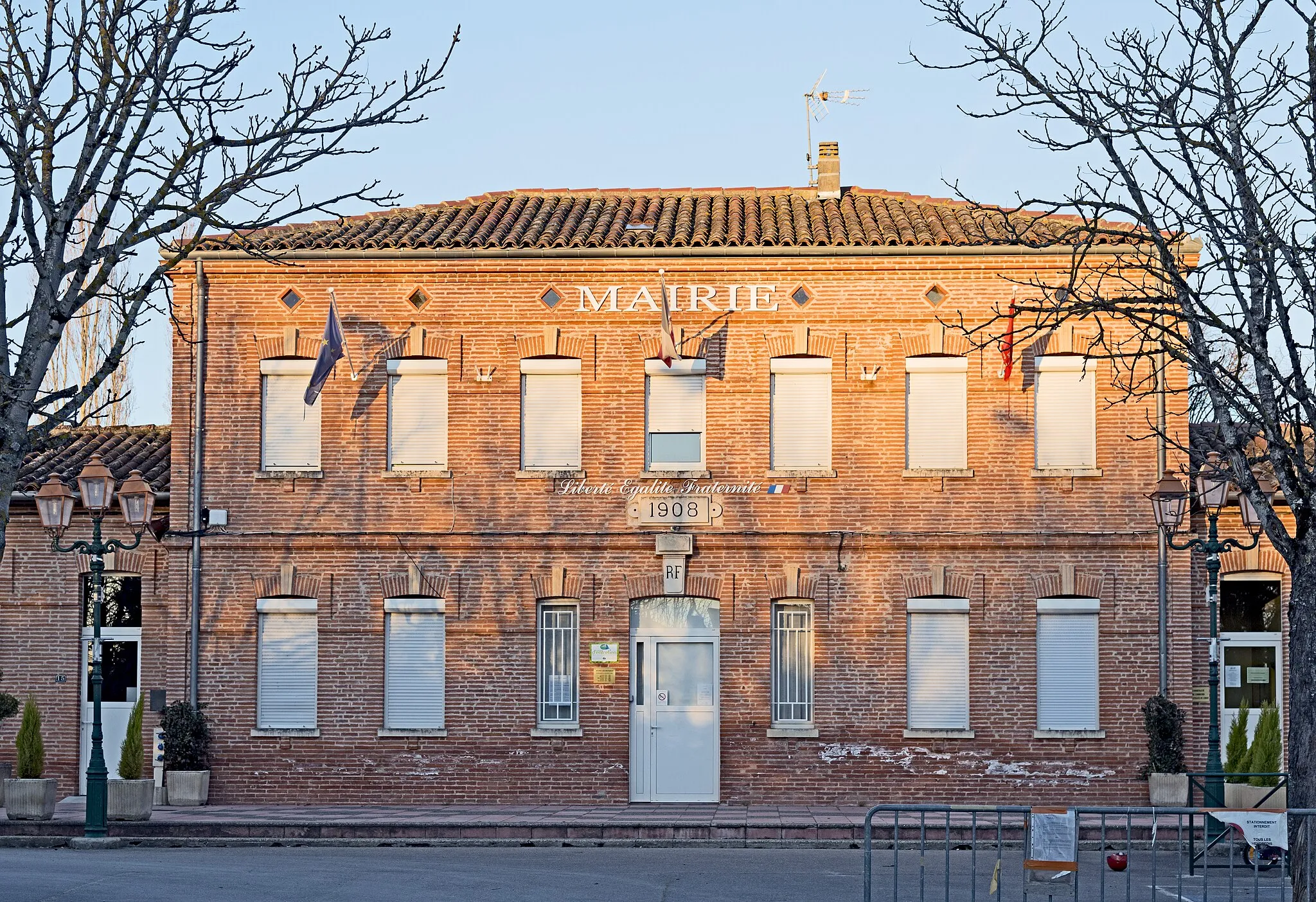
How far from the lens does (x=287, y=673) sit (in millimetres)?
23406

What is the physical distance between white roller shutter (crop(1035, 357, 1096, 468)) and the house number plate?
15.1ft

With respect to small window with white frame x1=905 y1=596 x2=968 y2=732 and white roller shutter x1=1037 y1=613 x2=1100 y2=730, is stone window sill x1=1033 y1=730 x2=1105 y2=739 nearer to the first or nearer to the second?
white roller shutter x1=1037 y1=613 x2=1100 y2=730

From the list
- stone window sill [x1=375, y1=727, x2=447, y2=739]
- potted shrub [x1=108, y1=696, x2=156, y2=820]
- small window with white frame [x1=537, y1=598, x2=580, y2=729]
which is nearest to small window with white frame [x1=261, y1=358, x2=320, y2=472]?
stone window sill [x1=375, y1=727, x2=447, y2=739]

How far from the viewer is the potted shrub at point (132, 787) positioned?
2083 cm

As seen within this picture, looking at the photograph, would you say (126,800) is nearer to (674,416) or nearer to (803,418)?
(674,416)

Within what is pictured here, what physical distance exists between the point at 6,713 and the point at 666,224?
11498mm

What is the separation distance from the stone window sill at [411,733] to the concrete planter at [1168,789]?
9.59m

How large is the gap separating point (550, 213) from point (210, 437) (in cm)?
616

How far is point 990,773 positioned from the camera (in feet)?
74.7

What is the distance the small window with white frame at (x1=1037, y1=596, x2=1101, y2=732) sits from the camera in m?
22.9

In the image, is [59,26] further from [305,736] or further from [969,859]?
[305,736]

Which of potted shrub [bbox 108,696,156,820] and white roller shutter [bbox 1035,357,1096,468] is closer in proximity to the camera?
potted shrub [bbox 108,696,156,820]

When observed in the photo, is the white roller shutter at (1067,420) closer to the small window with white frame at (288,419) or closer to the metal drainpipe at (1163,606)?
the metal drainpipe at (1163,606)

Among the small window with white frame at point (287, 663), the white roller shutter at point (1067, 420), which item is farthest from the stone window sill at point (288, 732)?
the white roller shutter at point (1067, 420)
